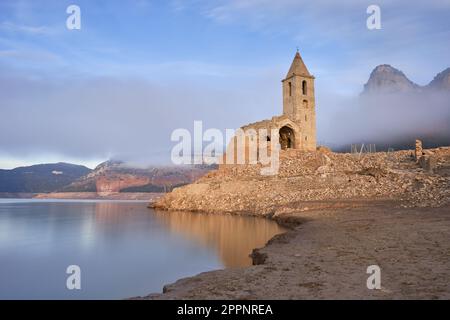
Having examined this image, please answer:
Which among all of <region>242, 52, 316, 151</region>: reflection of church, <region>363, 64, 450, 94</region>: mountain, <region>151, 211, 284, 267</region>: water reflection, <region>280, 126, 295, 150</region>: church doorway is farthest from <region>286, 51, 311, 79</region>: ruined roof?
<region>363, 64, 450, 94</region>: mountain

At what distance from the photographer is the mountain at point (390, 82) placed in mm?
78188

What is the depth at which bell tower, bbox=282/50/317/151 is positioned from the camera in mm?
43625

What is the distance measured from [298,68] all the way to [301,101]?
446 cm

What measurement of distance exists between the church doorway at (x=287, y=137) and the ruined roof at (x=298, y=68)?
689cm

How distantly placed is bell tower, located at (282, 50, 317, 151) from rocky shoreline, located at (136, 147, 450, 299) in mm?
6983

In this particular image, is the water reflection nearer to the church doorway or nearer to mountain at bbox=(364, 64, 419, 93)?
the church doorway

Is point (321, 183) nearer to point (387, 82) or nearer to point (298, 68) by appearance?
point (298, 68)

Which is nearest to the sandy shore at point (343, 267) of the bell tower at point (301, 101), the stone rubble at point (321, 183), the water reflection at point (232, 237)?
the water reflection at point (232, 237)

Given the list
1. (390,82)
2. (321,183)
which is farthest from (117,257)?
(390,82)

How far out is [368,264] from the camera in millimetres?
8383

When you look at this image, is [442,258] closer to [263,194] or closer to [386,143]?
[263,194]

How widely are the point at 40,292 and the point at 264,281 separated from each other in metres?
6.07

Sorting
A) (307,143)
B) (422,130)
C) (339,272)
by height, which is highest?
(422,130)

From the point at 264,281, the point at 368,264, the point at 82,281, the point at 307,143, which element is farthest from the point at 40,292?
the point at 307,143
